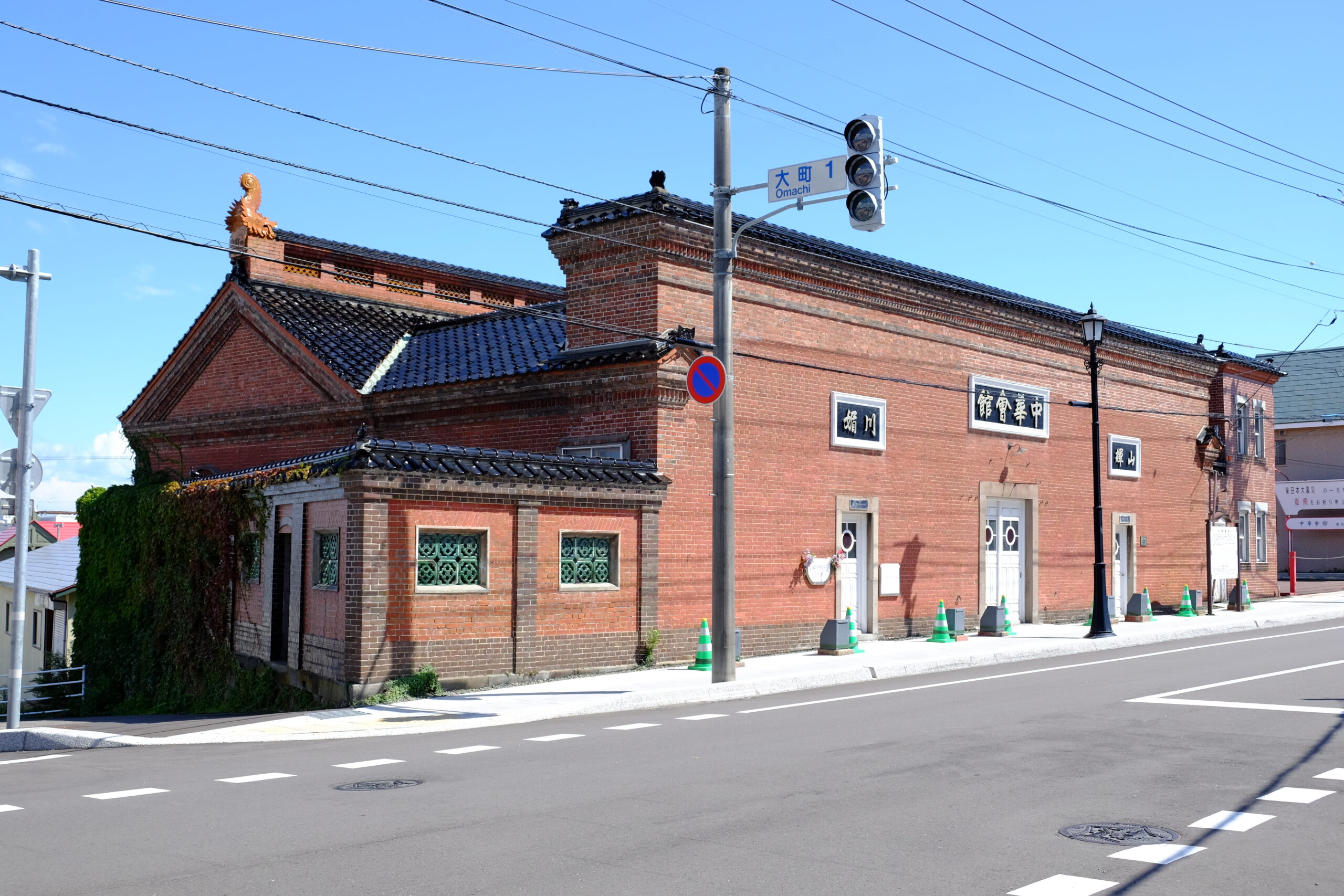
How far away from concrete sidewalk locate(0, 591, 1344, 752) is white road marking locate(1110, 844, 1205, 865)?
780cm

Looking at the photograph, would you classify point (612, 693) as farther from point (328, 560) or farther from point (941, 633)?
point (941, 633)

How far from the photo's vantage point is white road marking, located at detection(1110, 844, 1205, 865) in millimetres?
6621

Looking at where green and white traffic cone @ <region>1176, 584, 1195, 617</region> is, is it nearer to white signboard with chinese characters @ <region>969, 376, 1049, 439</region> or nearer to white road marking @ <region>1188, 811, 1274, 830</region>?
white signboard with chinese characters @ <region>969, 376, 1049, 439</region>

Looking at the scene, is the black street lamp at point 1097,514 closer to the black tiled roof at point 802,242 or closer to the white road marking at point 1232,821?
the black tiled roof at point 802,242

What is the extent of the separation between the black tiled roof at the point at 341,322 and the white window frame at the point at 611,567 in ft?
26.8

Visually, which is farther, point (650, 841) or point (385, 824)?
point (385, 824)

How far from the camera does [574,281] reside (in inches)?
807

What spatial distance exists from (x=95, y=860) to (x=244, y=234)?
23.9 meters

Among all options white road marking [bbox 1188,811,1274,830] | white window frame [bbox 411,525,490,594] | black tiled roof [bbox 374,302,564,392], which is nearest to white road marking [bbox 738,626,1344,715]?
white window frame [bbox 411,525,490,594]

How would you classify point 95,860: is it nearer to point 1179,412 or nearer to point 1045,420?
point 1045,420

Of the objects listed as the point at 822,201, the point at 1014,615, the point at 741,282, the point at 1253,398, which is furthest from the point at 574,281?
the point at 1253,398

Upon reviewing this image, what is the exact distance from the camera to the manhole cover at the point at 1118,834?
Answer: 7039 mm

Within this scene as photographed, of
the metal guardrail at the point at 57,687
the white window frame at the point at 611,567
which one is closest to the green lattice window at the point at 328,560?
the white window frame at the point at 611,567

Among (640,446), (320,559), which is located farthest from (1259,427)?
(320,559)
